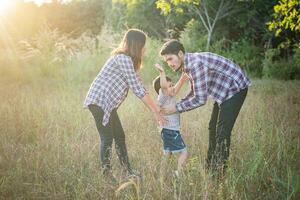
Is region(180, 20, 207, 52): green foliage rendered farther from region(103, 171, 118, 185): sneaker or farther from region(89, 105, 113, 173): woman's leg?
region(103, 171, 118, 185): sneaker

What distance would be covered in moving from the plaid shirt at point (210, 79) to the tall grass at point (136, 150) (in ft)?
1.93

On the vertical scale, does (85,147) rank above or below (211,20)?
below

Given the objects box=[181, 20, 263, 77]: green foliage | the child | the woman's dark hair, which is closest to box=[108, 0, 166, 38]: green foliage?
box=[181, 20, 263, 77]: green foliage

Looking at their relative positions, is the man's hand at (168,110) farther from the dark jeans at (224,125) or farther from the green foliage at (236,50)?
the green foliage at (236,50)

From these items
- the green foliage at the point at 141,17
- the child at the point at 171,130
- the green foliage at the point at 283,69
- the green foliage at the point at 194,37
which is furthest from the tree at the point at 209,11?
the child at the point at 171,130

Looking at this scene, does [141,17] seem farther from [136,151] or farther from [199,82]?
[199,82]

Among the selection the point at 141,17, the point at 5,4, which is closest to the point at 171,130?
the point at 141,17

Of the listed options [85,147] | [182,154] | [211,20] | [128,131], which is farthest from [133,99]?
[211,20]

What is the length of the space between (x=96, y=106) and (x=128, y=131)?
6.65 feet

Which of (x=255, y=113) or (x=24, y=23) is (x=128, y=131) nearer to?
(x=255, y=113)

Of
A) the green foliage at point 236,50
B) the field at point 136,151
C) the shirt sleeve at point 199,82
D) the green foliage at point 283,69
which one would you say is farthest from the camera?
the green foliage at point 236,50

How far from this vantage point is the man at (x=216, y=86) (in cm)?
382

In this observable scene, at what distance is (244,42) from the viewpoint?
17578 millimetres

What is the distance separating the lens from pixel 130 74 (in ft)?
13.1
